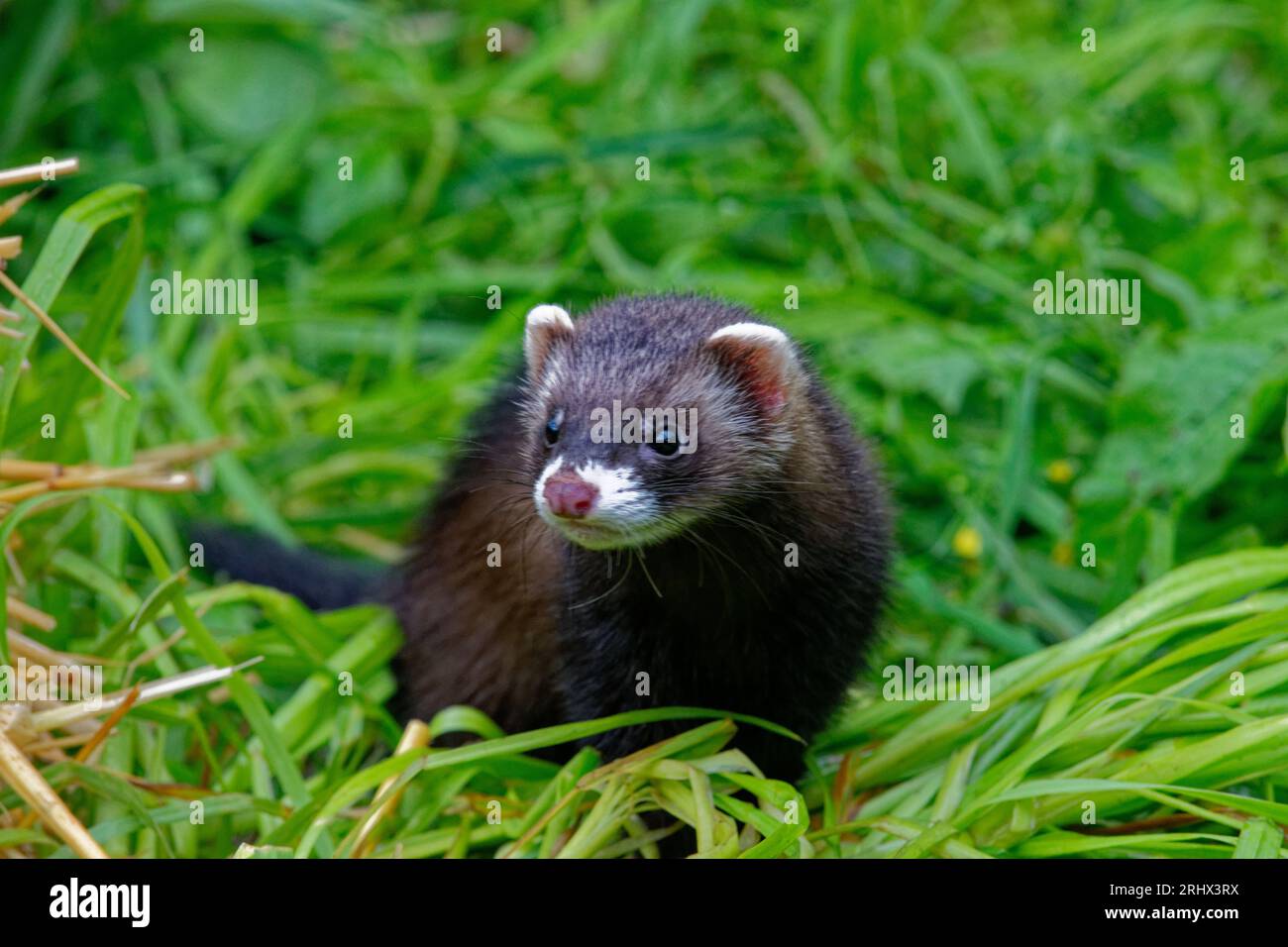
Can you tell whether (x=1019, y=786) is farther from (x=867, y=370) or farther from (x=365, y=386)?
(x=365, y=386)

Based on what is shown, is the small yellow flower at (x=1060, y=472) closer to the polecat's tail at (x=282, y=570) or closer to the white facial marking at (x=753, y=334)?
the white facial marking at (x=753, y=334)

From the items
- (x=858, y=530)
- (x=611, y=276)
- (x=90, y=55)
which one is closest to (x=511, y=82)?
(x=611, y=276)

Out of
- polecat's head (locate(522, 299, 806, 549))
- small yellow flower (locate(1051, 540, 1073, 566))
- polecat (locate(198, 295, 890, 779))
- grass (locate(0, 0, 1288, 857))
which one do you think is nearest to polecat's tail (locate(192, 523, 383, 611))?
grass (locate(0, 0, 1288, 857))

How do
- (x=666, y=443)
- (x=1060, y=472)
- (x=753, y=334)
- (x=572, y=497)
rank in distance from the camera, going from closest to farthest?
1. (x=572, y=497)
2. (x=666, y=443)
3. (x=753, y=334)
4. (x=1060, y=472)

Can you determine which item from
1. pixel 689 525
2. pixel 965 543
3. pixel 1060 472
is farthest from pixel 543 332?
pixel 1060 472

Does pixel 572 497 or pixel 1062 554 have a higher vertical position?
pixel 572 497

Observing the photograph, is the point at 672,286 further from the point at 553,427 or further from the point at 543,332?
the point at 553,427

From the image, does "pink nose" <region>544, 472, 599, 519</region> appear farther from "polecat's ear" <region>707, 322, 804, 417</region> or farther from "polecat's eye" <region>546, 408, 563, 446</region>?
"polecat's ear" <region>707, 322, 804, 417</region>

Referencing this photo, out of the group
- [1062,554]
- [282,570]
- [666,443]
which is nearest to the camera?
[666,443]

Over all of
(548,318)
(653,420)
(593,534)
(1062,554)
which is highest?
(548,318)
